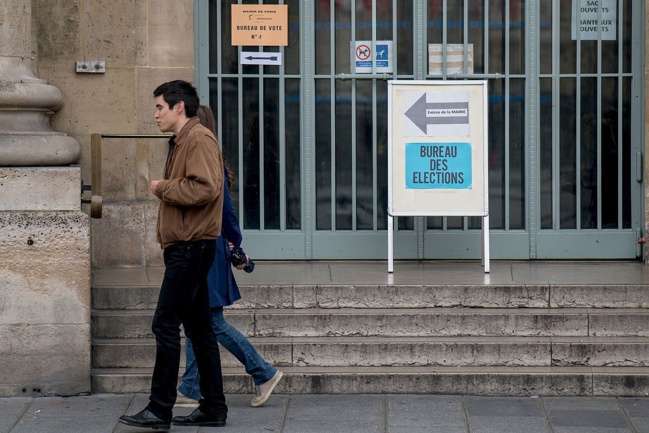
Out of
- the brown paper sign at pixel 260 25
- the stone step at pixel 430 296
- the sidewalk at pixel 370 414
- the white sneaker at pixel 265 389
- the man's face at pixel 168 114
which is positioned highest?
the brown paper sign at pixel 260 25

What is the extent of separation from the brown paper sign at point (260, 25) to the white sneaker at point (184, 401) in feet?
11.6

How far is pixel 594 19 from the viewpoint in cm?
998

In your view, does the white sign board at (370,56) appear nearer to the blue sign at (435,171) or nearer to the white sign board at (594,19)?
the blue sign at (435,171)

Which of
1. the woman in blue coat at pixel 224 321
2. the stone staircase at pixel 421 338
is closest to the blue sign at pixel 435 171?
the stone staircase at pixel 421 338

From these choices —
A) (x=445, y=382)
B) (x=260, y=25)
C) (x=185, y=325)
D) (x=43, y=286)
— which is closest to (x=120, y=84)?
(x=260, y=25)

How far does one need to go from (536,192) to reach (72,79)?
3.77 meters

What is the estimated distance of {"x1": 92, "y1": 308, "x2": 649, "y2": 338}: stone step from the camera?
319 inches

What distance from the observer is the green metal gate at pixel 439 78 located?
997cm

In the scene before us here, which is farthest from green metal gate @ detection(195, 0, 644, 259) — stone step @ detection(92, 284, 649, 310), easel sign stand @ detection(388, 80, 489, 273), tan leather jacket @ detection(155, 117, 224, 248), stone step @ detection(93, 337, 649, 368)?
tan leather jacket @ detection(155, 117, 224, 248)

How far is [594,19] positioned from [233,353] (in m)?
4.51

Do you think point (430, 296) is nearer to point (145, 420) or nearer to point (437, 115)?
point (437, 115)

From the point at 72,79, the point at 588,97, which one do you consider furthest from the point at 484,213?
the point at 72,79

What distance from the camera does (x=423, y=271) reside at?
9320mm

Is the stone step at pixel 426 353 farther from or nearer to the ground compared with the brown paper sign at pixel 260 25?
nearer to the ground
